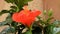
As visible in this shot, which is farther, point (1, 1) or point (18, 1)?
point (1, 1)

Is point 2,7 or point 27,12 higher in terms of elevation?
point 2,7

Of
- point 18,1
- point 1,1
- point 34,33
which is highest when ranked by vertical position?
point 1,1

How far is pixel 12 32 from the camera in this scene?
29.4 inches

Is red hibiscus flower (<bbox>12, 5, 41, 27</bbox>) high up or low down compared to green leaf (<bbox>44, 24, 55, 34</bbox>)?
up

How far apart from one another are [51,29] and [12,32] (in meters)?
0.19

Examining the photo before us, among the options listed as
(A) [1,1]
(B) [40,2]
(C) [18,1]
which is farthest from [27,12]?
(B) [40,2]

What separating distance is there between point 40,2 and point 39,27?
4.33 feet

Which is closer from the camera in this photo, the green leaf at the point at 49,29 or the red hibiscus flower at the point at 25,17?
the red hibiscus flower at the point at 25,17

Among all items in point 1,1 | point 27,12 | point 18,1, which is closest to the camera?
point 27,12

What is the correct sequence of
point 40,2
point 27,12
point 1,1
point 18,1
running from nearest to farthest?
1. point 27,12
2. point 18,1
3. point 1,1
4. point 40,2

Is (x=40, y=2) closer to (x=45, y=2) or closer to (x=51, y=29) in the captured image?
(x=45, y=2)

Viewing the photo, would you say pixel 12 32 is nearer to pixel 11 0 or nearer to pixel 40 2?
pixel 11 0

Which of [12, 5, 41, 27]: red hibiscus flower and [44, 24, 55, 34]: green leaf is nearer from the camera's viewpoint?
[12, 5, 41, 27]: red hibiscus flower

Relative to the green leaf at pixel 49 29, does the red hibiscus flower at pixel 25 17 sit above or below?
above
